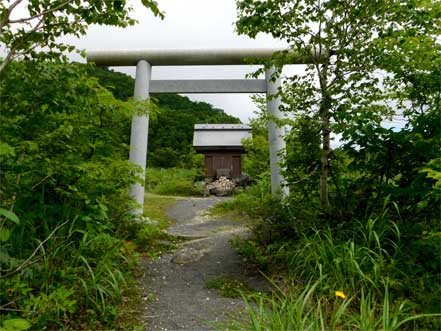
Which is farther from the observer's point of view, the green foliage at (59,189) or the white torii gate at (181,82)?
the white torii gate at (181,82)

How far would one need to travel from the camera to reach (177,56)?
5719mm

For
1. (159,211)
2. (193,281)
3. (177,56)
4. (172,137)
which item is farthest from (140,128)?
(172,137)

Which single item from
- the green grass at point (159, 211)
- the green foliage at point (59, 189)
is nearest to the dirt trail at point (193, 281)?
the green foliage at point (59, 189)

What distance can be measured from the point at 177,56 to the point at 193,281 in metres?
3.60

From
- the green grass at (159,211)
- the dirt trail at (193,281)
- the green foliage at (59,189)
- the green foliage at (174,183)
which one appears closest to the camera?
the green foliage at (59,189)

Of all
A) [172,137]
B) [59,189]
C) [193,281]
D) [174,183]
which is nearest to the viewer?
[59,189]

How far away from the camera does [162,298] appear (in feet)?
10.3

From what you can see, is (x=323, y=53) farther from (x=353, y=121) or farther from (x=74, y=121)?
(x=74, y=121)

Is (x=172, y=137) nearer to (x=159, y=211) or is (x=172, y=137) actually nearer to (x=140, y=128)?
(x=159, y=211)

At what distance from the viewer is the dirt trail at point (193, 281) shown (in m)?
2.74

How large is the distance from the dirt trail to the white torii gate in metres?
1.31

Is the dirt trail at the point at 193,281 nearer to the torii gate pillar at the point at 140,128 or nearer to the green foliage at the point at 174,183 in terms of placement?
the torii gate pillar at the point at 140,128

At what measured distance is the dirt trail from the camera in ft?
8.99

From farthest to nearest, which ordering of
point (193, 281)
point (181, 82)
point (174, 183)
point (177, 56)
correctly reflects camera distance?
1. point (174, 183)
2. point (181, 82)
3. point (177, 56)
4. point (193, 281)
